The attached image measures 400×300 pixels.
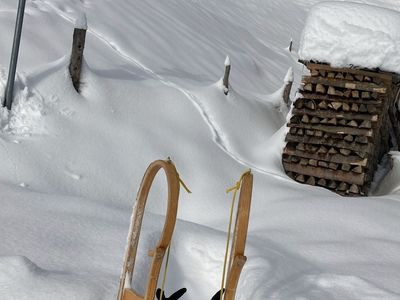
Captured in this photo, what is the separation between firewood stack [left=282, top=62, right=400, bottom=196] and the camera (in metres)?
9.52

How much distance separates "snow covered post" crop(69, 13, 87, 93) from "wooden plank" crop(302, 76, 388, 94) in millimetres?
3281

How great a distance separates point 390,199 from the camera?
8.60m

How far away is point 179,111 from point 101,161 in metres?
2.00

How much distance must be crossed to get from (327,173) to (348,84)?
48.8 inches

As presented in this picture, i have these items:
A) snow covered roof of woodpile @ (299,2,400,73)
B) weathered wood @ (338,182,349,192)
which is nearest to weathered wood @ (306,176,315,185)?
weathered wood @ (338,182,349,192)

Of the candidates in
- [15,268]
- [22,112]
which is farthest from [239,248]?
[22,112]

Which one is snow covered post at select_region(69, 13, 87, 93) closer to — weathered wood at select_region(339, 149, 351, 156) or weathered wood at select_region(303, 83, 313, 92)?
weathered wood at select_region(303, 83, 313, 92)

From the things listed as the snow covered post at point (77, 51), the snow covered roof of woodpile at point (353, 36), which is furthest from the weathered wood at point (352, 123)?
the snow covered post at point (77, 51)

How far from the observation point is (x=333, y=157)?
9672 millimetres

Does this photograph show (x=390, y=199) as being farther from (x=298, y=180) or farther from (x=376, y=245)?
(x=376, y=245)

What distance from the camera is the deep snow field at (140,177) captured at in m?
4.64

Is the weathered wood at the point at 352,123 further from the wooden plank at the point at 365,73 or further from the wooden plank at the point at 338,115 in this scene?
the wooden plank at the point at 365,73

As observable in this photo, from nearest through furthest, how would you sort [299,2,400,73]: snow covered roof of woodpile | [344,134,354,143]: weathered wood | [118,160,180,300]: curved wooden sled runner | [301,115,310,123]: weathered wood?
[118,160,180,300]: curved wooden sled runner < [299,2,400,73]: snow covered roof of woodpile < [344,134,354,143]: weathered wood < [301,115,310,123]: weathered wood

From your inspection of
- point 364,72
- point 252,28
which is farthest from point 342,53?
point 252,28
